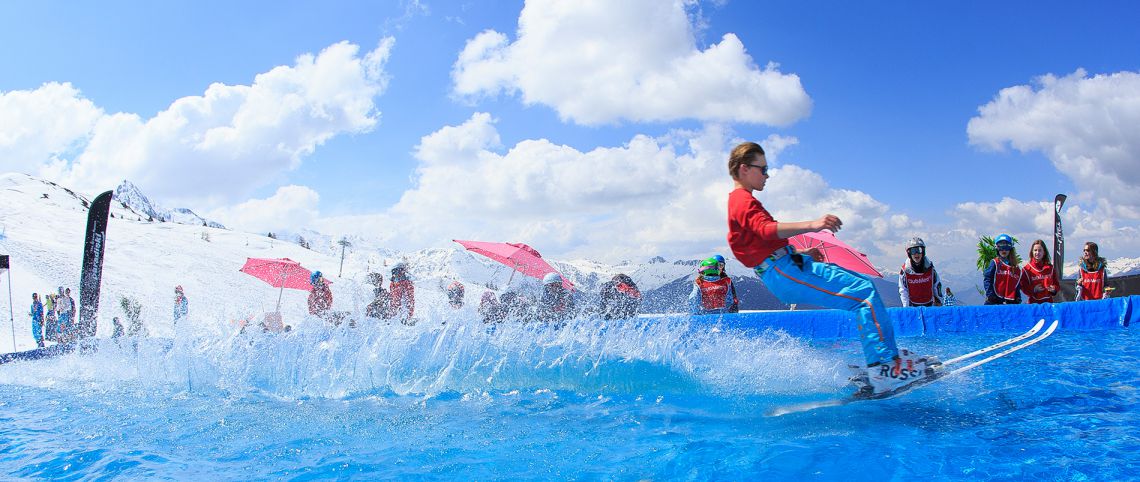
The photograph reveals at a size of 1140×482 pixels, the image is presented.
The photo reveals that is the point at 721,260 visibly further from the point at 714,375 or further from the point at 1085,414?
the point at 1085,414

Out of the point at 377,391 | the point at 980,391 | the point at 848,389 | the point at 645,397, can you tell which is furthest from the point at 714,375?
the point at 377,391

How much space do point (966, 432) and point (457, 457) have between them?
2.84 meters

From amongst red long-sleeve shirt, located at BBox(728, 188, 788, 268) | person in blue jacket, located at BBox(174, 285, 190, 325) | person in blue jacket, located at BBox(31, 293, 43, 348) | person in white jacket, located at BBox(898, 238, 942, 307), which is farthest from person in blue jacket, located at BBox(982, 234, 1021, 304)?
person in blue jacket, located at BBox(31, 293, 43, 348)

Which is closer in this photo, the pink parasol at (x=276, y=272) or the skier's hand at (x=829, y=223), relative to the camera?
the skier's hand at (x=829, y=223)

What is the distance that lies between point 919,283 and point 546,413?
7931 mm

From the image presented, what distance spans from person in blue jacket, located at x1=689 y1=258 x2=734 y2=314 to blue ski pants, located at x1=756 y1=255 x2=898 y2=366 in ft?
20.6

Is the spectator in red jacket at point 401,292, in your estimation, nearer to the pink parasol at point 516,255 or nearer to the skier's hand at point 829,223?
the pink parasol at point 516,255

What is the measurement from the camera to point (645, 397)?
497cm

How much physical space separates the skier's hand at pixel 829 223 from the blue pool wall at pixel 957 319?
20.1ft

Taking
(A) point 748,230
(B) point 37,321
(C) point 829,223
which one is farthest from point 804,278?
(B) point 37,321

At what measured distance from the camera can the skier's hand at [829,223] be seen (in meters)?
3.76

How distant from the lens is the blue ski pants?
4.19m

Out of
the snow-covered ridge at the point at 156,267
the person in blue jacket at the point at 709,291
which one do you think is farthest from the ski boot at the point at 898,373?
the snow-covered ridge at the point at 156,267

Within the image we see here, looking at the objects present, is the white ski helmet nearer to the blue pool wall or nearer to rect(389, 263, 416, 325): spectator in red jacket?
the blue pool wall
